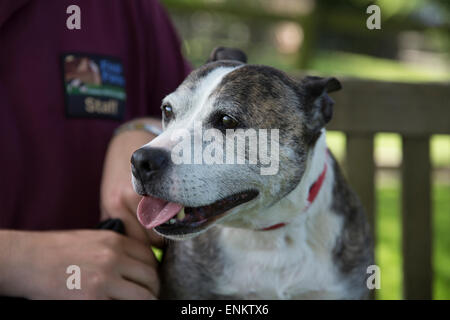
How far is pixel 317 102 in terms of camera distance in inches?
57.6

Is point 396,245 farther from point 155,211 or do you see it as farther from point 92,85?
point 155,211

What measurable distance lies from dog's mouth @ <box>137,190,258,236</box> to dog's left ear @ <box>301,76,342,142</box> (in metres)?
0.29

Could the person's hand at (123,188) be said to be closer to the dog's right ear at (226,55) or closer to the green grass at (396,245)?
the dog's right ear at (226,55)

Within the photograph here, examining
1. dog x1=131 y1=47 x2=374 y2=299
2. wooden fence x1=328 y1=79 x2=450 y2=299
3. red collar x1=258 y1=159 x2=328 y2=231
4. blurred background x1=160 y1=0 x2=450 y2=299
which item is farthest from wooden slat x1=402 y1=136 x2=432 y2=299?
red collar x1=258 y1=159 x2=328 y2=231

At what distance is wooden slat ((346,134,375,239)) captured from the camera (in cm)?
215

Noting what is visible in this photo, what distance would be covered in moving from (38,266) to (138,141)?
0.48 meters

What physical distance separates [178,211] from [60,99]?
0.68 metres

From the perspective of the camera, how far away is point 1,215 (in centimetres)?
163

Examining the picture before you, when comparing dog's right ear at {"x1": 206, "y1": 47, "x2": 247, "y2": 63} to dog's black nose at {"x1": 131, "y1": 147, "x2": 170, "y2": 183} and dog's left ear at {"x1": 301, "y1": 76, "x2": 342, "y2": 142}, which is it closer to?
dog's left ear at {"x1": 301, "y1": 76, "x2": 342, "y2": 142}

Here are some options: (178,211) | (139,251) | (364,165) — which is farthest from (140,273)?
(364,165)

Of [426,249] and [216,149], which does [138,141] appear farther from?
[426,249]

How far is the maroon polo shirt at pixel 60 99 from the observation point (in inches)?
63.0

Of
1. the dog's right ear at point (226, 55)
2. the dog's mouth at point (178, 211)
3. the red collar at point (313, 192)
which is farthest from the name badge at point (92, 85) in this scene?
the red collar at point (313, 192)
